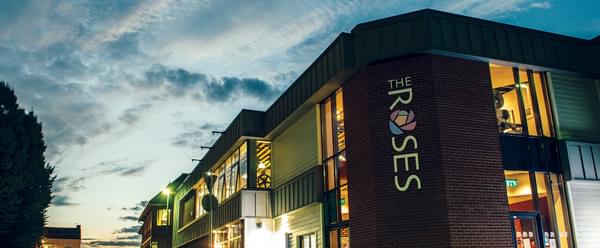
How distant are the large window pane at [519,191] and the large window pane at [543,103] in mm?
1685

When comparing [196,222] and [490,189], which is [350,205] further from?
[196,222]

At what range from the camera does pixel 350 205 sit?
15172 mm

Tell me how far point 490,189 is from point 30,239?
2000cm

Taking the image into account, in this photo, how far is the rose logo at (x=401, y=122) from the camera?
1381 centimetres

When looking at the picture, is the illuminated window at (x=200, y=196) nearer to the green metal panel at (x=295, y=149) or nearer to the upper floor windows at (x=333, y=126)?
the green metal panel at (x=295, y=149)

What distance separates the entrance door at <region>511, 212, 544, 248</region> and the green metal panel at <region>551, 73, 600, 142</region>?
274 centimetres

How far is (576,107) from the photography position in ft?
52.0

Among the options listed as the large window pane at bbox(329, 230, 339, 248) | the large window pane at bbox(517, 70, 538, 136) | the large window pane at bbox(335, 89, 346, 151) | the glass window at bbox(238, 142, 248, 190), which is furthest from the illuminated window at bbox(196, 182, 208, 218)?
the large window pane at bbox(517, 70, 538, 136)

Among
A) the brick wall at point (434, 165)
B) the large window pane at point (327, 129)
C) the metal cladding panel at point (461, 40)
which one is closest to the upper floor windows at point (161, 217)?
the large window pane at point (327, 129)

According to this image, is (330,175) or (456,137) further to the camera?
(330,175)

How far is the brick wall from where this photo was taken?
1301 centimetres

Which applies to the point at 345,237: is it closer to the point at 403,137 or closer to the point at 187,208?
the point at 403,137

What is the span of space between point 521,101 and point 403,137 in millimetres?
4182

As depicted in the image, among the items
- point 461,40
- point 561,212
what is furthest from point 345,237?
point 461,40
